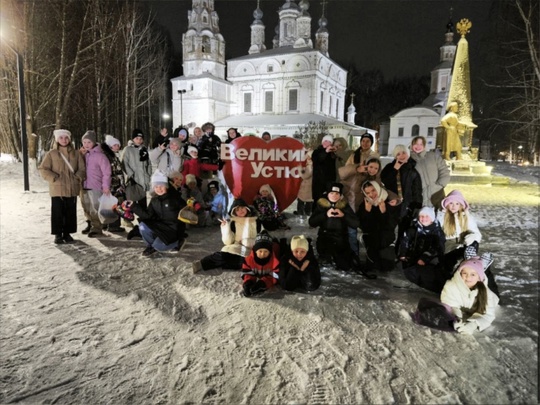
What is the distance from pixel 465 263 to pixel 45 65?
21.7m

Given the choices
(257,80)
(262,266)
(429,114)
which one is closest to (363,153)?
(262,266)

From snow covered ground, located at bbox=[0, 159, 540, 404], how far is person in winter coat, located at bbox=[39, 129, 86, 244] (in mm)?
849

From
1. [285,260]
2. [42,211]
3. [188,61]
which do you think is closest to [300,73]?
[188,61]

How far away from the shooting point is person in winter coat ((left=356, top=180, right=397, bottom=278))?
464cm

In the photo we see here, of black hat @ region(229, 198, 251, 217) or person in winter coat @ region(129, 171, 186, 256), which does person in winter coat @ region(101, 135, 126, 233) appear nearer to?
person in winter coat @ region(129, 171, 186, 256)

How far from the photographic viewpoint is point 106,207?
19.2ft

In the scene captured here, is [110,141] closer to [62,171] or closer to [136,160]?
[136,160]

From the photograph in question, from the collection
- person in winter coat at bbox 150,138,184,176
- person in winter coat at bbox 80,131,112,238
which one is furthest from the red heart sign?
person in winter coat at bbox 80,131,112,238

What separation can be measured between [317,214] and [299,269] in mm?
1046

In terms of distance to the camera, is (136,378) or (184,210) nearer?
(136,378)

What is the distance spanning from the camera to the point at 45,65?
18.6 m

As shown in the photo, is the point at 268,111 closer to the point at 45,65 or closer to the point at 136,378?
the point at 45,65

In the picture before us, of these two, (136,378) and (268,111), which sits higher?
(268,111)

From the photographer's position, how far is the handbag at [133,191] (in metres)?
6.23
